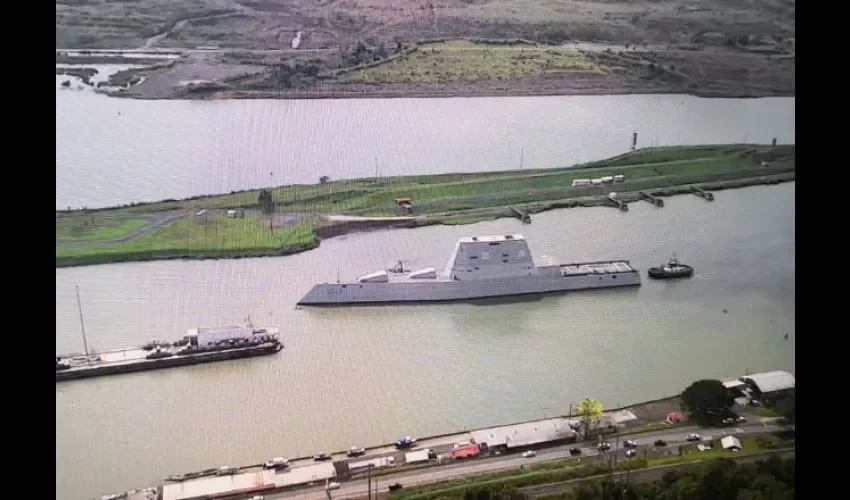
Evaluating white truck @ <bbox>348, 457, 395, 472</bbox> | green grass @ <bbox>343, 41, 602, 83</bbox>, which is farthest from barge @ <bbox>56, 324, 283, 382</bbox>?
green grass @ <bbox>343, 41, 602, 83</bbox>

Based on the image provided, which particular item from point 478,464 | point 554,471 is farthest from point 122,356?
point 554,471

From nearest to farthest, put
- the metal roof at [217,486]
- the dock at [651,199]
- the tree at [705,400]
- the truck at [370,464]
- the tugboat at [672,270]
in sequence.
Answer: the metal roof at [217,486]
the truck at [370,464]
the tree at [705,400]
the tugboat at [672,270]
the dock at [651,199]

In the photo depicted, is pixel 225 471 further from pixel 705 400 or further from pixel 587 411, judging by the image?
pixel 705 400

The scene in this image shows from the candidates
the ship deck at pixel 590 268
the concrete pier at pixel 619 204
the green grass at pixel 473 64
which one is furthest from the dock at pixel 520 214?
the green grass at pixel 473 64

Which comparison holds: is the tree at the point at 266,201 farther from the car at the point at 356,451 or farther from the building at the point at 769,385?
the building at the point at 769,385

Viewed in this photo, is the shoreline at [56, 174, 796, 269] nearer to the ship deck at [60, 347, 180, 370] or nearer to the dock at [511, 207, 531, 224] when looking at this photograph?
the dock at [511, 207, 531, 224]
